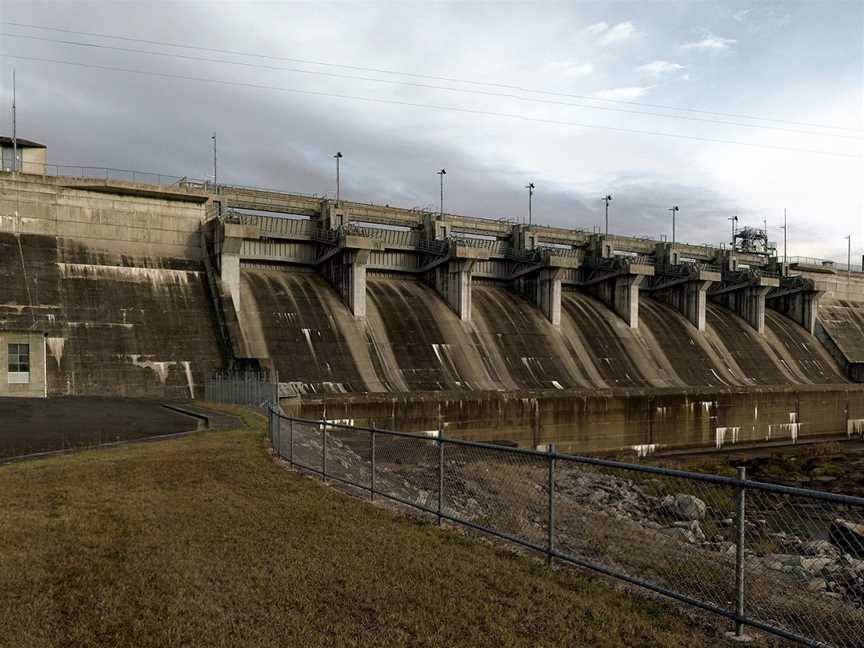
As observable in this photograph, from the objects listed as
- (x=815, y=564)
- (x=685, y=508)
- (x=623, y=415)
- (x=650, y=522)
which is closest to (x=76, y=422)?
(x=650, y=522)

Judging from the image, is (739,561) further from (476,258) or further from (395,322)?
(476,258)

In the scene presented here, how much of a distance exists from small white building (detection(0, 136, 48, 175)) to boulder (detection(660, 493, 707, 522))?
3389 centimetres

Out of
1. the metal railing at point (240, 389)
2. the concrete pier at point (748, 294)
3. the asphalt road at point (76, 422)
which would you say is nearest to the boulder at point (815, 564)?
the asphalt road at point (76, 422)

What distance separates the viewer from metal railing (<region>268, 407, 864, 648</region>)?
24.7 ft

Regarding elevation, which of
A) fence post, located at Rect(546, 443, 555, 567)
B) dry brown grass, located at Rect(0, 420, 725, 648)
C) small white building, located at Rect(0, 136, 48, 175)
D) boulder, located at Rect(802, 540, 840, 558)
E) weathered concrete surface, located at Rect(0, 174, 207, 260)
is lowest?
boulder, located at Rect(802, 540, 840, 558)

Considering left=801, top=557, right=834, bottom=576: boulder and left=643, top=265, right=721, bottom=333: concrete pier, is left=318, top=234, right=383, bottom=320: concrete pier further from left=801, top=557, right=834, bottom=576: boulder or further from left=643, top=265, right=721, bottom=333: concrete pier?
left=801, top=557, right=834, bottom=576: boulder

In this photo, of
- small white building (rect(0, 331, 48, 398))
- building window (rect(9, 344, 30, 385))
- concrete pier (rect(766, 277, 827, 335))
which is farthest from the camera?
concrete pier (rect(766, 277, 827, 335))

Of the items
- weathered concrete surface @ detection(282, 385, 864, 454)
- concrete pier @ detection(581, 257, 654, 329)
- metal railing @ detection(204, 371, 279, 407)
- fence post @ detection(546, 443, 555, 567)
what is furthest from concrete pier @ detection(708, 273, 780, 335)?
fence post @ detection(546, 443, 555, 567)

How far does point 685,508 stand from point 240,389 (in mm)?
18117

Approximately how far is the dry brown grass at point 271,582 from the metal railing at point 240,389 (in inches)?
617

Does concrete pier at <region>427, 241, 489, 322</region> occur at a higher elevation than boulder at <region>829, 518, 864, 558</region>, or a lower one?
higher

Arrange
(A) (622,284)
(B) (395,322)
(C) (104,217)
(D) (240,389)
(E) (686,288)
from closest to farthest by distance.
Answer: (D) (240,389) → (C) (104,217) → (B) (395,322) → (A) (622,284) → (E) (686,288)

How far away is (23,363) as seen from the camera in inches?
1155

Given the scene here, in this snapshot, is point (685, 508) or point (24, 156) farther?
point (24, 156)
